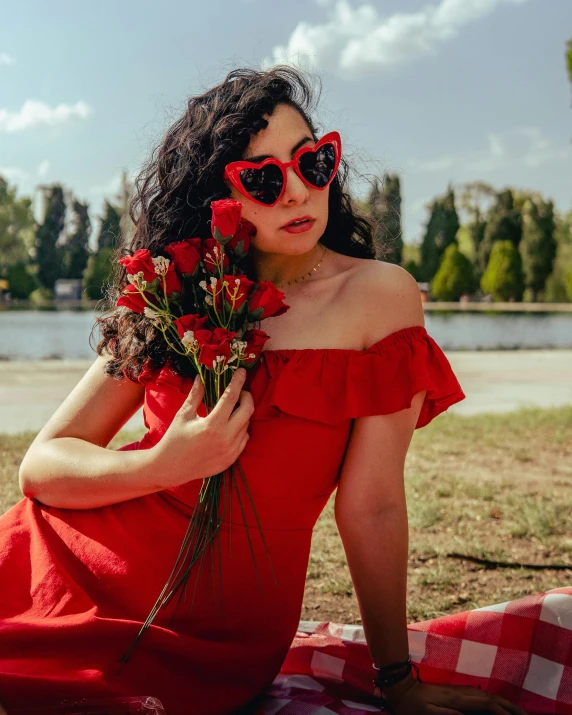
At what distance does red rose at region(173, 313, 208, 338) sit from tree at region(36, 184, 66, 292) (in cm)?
3447

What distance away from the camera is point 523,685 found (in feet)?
6.21

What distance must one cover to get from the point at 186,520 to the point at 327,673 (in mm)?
676

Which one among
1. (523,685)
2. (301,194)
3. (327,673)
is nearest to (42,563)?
(327,673)

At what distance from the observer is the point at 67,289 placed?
40594 mm

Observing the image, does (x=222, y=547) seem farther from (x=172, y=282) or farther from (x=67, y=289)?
(x=67, y=289)

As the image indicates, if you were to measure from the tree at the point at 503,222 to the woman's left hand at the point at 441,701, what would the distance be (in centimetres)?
4966

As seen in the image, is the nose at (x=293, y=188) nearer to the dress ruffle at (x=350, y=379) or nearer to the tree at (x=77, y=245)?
the dress ruffle at (x=350, y=379)

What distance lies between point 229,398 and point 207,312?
212 mm

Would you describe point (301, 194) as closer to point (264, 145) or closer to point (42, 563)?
point (264, 145)

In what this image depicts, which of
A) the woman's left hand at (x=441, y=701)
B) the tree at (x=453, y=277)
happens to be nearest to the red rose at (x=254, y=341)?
the woman's left hand at (x=441, y=701)

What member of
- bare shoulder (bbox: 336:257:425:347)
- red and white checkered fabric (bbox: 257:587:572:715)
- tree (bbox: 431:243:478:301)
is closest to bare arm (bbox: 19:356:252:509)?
bare shoulder (bbox: 336:257:425:347)

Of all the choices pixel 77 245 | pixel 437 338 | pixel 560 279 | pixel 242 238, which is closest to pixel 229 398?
pixel 242 238

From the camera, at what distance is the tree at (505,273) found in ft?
153

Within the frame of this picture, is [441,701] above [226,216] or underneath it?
underneath
